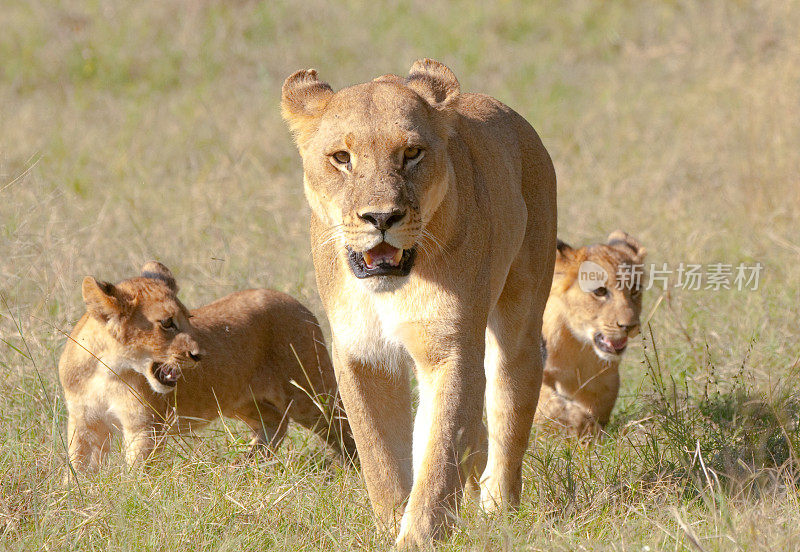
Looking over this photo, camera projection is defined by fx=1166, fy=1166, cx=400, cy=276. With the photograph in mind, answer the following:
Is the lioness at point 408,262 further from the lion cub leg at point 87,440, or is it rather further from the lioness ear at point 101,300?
the lion cub leg at point 87,440

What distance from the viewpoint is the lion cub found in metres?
5.57

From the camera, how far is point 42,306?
5.65m

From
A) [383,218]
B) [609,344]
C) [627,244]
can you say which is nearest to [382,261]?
[383,218]

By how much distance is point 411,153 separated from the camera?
3.41 meters

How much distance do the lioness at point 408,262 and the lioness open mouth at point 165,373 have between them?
1.09 meters

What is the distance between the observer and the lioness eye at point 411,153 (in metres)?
3.40

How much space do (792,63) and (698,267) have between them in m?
2.43

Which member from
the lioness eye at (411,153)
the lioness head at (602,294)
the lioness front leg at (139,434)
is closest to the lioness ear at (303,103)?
the lioness eye at (411,153)

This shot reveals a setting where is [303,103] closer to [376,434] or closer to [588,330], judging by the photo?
[376,434]

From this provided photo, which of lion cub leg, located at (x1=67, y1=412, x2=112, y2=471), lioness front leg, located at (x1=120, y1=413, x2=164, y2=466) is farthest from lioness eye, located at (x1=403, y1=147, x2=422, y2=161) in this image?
lion cub leg, located at (x1=67, y1=412, x2=112, y2=471)

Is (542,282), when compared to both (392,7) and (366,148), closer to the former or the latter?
(366,148)

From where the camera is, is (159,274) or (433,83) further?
(159,274)

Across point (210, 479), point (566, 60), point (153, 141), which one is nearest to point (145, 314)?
point (210, 479)

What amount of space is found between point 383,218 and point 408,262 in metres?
0.26
